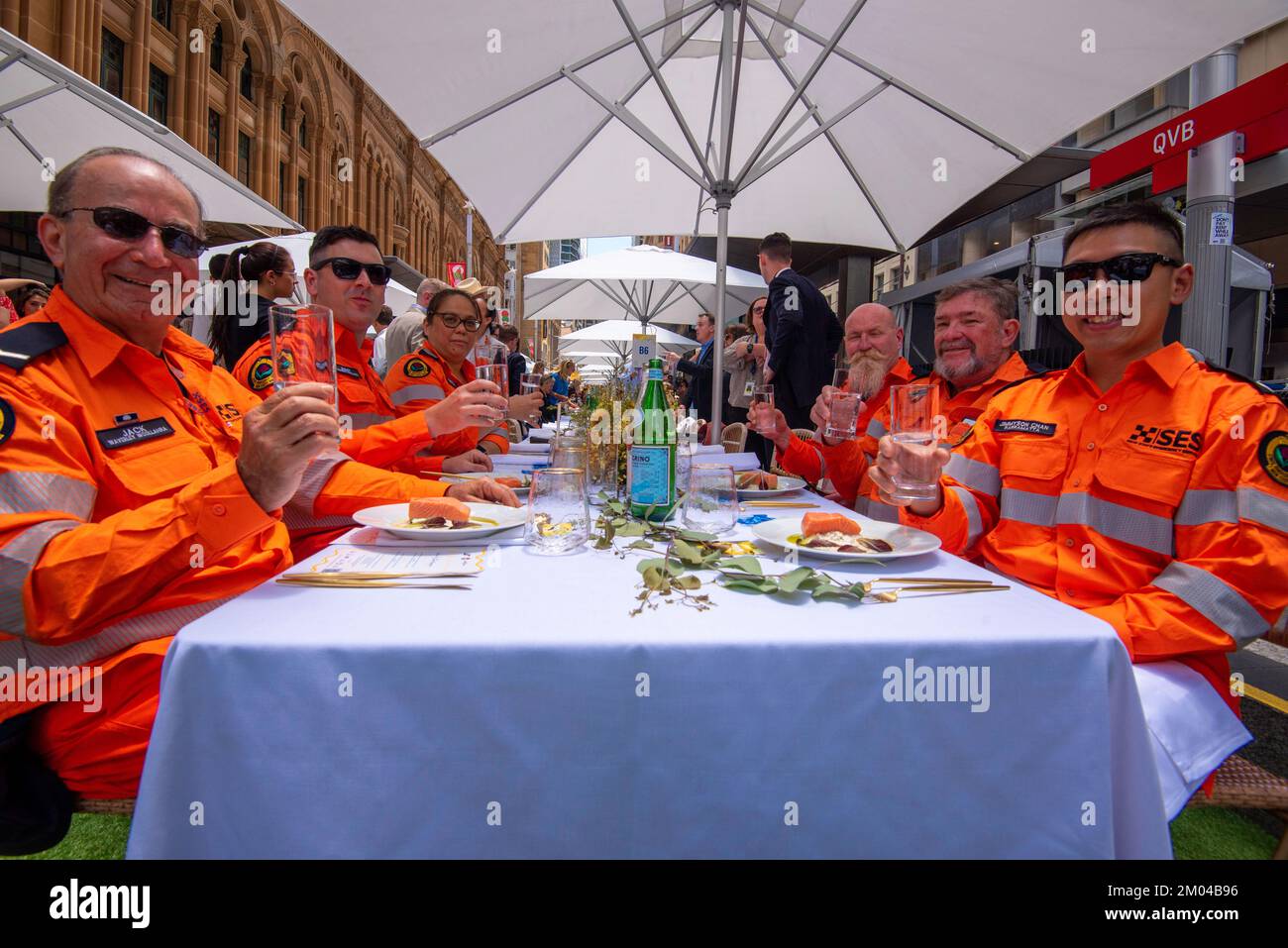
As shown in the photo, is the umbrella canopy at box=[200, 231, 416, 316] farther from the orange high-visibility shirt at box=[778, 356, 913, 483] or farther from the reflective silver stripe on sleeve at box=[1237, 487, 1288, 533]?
the reflective silver stripe on sleeve at box=[1237, 487, 1288, 533]

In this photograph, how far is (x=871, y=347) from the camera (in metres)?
3.79

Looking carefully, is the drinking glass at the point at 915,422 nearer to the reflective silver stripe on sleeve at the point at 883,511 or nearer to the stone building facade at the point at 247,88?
the reflective silver stripe on sleeve at the point at 883,511

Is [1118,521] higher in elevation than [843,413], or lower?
lower

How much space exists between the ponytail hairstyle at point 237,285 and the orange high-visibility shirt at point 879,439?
3618 mm

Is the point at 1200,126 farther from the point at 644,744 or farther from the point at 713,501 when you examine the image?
the point at 644,744

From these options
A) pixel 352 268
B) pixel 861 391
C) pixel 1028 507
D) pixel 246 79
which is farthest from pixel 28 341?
pixel 246 79

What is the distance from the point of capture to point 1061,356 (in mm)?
8320

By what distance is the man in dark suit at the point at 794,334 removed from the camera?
18.8 ft

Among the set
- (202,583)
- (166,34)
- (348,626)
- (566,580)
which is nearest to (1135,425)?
(566,580)

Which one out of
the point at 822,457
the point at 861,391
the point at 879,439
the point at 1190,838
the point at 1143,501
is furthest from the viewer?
the point at 861,391

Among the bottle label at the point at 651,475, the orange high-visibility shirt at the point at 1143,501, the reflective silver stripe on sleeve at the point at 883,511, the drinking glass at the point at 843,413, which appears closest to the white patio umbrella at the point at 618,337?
the reflective silver stripe on sleeve at the point at 883,511

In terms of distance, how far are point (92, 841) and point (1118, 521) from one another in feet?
10.6
